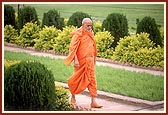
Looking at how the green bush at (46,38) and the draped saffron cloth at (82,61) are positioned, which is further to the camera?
the green bush at (46,38)

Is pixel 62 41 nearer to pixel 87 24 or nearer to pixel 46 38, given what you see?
pixel 46 38

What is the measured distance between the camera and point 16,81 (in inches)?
535

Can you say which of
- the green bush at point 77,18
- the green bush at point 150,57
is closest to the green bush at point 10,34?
the green bush at point 77,18

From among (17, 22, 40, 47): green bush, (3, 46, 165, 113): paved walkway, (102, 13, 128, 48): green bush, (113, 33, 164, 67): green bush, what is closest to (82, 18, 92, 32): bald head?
(3, 46, 165, 113): paved walkway

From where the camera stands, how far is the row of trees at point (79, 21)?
15812mm

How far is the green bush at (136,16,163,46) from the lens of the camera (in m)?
16.1

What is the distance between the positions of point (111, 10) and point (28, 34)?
1.85 m

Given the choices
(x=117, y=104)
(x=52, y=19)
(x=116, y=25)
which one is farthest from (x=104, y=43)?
(x=117, y=104)

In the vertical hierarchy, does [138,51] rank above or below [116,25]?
below

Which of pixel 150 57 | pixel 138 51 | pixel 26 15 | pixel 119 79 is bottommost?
pixel 119 79

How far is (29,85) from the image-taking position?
13.5 meters

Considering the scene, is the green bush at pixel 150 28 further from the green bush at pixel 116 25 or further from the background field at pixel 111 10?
the green bush at pixel 116 25

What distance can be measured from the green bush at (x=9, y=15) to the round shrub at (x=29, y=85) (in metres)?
2.02

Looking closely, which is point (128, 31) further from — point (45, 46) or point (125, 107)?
point (125, 107)
